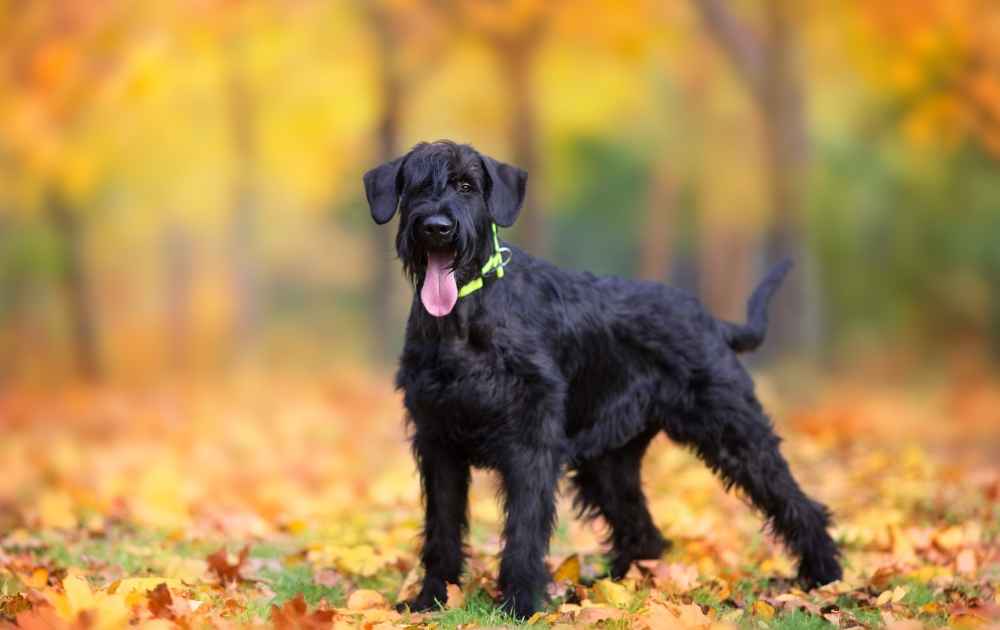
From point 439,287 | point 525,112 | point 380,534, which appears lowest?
point 380,534

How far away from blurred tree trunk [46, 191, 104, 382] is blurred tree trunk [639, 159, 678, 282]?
9.94 meters

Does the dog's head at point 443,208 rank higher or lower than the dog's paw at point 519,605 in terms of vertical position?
higher

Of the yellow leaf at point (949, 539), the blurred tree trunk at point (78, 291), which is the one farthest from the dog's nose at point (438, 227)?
the blurred tree trunk at point (78, 291)

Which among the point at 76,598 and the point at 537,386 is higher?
the point at 537,386

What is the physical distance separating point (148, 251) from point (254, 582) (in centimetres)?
2763

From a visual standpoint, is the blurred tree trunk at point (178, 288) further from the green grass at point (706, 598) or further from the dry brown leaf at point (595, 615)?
the dry brown leaf at point (595, 615)

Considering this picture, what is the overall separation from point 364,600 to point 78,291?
56.2ft

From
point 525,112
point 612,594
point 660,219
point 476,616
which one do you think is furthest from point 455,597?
point 660,219

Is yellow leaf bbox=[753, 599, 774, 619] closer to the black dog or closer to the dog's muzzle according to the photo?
the black dog

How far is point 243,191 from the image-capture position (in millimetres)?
19109

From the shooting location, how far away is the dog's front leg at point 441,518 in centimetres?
462

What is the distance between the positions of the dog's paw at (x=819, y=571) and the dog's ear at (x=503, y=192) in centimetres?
202

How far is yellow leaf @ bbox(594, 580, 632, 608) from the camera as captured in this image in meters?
4.43

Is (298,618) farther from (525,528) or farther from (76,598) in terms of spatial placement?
(525,528)
